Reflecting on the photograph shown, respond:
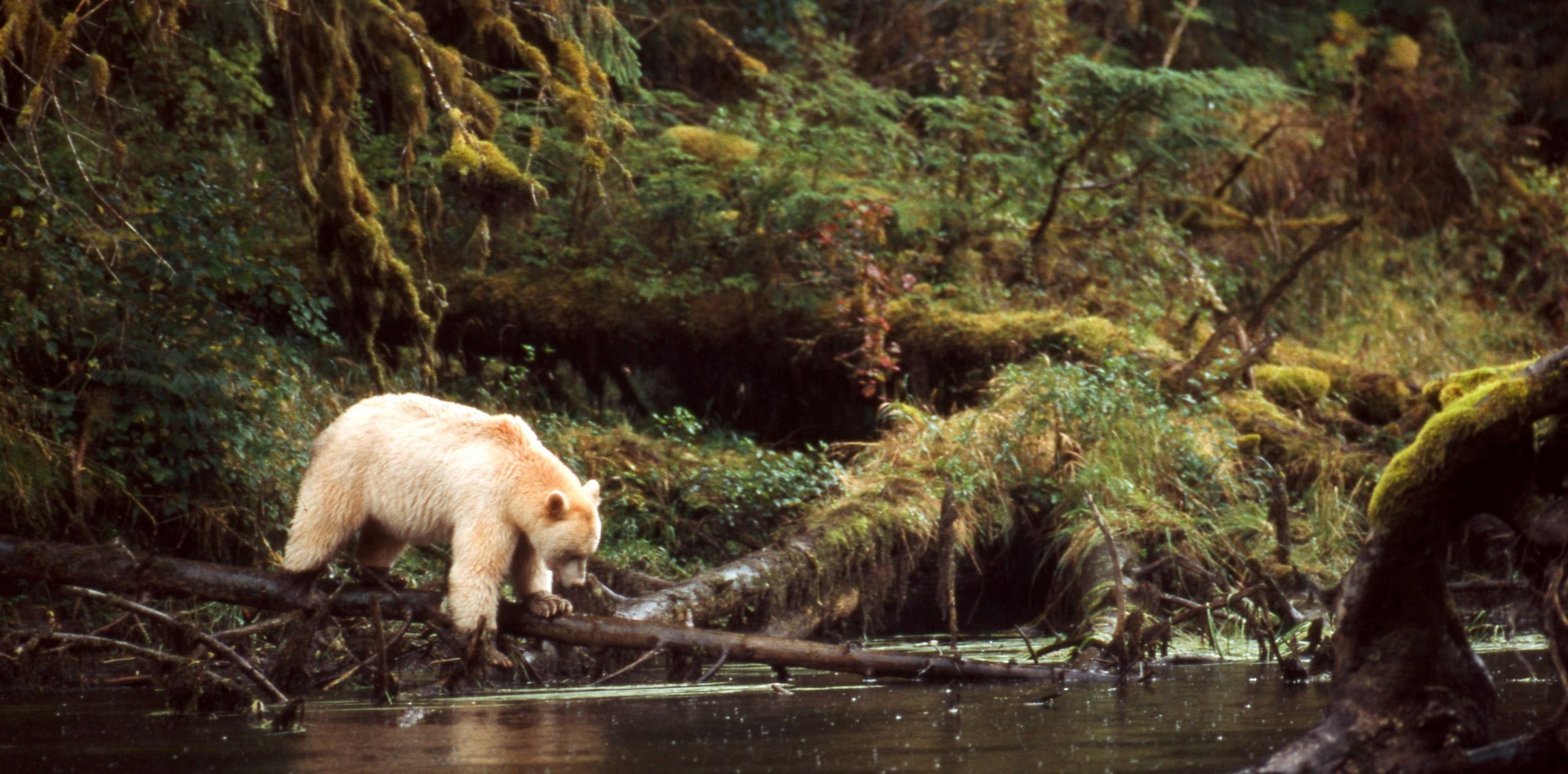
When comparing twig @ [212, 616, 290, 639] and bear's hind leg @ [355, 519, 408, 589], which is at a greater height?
bear's hind leg @ [355, 519, 408, 589]

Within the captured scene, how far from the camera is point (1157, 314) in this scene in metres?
15.2

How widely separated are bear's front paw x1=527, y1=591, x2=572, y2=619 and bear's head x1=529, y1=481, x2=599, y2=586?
17 cm

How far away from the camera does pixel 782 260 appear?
13531mm

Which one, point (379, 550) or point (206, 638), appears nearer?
point (206, 638)

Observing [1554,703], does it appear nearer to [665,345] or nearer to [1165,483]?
[1165,483]

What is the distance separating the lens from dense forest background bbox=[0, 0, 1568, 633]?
865cm

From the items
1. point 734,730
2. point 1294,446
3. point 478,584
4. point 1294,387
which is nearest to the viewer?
point 734,730

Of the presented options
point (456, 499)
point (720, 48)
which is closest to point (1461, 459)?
point (456, 499)

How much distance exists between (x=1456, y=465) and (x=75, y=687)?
22.6 feet

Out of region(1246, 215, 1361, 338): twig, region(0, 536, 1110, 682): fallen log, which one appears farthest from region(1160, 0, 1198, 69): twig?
region(0, 536, 1110, 682): fallen log

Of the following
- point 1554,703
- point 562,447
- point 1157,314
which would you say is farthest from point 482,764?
point 1157,314

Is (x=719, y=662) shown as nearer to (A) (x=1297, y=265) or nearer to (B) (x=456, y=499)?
(B) (x=456, y=499)

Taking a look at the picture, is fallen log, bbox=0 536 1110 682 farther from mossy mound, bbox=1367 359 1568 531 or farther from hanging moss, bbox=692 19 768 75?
hanging moss, bbox=692 19 768 75

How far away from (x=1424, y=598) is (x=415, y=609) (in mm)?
4384
